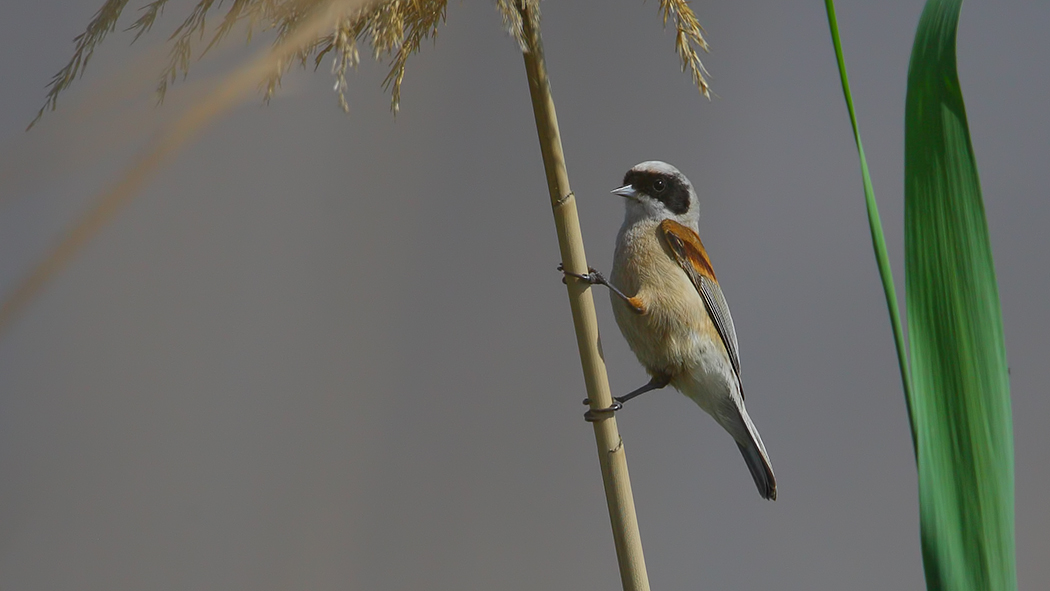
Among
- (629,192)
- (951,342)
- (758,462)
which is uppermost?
(629,192)

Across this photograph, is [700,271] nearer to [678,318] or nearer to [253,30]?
[678,318]

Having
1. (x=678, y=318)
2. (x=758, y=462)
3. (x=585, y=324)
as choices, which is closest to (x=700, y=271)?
(x=678, y=318)

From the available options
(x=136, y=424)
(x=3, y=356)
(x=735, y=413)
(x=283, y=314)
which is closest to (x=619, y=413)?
(x=283, y=314)

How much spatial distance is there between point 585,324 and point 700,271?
469 mm

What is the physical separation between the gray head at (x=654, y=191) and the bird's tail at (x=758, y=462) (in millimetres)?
275

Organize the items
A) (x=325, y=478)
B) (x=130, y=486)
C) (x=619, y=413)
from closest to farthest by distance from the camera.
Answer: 1. (x=130, y=486)
2. (x=325, y=478)
3. (x=619, y=413)

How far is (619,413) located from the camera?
6.01ft

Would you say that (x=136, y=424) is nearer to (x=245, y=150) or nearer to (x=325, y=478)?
(x=325, y=478)

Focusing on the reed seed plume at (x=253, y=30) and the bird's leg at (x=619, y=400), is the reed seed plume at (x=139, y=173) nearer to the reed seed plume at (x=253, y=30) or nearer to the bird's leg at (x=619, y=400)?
the reed seed plume at (x=253, y=30)

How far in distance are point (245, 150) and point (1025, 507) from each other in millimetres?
1854

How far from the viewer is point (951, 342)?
395mm

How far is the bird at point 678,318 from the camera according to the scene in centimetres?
88

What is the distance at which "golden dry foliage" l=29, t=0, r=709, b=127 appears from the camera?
0.33m

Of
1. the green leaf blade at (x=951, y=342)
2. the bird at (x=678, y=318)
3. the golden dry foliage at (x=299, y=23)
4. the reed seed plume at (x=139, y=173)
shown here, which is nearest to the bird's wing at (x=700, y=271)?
the bird at (x=678, y=318)
